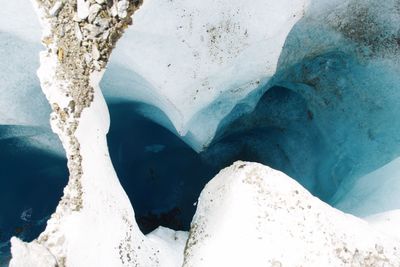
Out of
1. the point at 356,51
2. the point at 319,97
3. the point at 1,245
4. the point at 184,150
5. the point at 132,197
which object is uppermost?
the point at 356,51

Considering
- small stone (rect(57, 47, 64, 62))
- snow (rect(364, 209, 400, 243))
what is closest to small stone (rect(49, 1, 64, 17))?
small stone (rect(57, 47, 64, 62))

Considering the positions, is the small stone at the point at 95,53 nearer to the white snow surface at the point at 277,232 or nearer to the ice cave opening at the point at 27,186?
the white snow surface at the point at 277,232

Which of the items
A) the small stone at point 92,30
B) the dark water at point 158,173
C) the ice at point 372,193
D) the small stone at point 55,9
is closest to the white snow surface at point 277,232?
the ice at point 372,193

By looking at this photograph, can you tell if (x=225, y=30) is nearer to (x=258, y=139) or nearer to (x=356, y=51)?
(x=356, y=51)

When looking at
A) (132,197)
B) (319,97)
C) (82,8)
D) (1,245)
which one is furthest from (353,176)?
(1,245)

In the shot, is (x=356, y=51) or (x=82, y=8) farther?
(x=356, y=51)

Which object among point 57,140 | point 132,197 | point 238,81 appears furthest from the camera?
point 132,197
